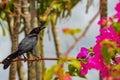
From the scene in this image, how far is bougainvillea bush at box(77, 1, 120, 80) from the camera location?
182 cm

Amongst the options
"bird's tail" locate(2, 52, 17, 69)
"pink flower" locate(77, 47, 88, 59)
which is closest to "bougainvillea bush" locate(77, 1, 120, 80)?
"pink flower" locate(77, 47, 88, 59)

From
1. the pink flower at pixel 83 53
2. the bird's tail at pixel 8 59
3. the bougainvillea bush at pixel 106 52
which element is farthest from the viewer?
the bird's tail at pixel 8 59

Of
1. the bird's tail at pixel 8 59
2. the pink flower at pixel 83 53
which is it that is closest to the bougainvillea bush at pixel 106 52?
the pink flower at pixel 83 53

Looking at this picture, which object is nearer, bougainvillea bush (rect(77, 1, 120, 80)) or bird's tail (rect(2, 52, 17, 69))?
bougainvillea bush (rect(77, 1, 120, 80))

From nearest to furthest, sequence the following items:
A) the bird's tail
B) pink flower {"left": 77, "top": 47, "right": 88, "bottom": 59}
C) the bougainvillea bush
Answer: the bougainvillea bush → pink flower {"left": 77, "top": 47, "right": 88, "bottom": 59} → the bird's tail

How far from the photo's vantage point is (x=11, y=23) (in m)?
18.1

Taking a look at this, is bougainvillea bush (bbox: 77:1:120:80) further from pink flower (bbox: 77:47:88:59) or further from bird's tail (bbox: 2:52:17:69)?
bird's tail (bbox: 2:52:17:69)

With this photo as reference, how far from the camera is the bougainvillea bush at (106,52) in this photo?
Answer: 1822mm

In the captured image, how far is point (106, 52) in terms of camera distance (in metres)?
1.81

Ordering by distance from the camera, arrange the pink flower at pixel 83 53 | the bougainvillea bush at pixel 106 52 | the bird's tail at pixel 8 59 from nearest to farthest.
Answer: the bougainvillea bush at pixel 106 52, the pink flower at pixel 83 53, the bird's tail at pixel 8 59

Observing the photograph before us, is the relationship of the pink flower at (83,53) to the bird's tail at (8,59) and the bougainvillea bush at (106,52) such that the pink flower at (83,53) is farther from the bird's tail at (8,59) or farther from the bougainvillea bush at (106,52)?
the bird's tail at (8,59)

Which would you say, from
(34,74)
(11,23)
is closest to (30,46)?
(34,74)

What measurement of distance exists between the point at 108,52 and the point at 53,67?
0.27 m

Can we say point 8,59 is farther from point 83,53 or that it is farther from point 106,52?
point 106,52
